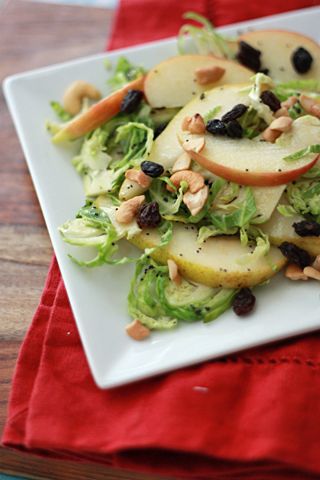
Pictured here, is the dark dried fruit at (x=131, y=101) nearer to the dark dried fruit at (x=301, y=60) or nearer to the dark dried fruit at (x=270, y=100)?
the dark dried fruit at (x=270, y=100)

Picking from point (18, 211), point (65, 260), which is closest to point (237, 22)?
point (18, 211)

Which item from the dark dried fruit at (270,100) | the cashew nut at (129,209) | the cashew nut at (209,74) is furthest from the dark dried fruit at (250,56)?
the cashew nut at (129,209)

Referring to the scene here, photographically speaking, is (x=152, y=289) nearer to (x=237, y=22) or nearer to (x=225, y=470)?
(x=225, y=470)

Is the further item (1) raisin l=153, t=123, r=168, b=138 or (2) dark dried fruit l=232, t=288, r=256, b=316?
(1) raisin l=153, t=123, r=168, b=138

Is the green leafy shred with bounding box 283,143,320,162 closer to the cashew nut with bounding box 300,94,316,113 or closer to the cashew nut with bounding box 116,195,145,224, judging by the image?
the cashew nut with bounding box 300,94,316,113

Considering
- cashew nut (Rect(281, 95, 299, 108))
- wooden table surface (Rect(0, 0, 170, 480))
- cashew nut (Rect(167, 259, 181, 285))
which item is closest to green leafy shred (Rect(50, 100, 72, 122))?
wooden table surface (Rect(0, 0, 170, 480))

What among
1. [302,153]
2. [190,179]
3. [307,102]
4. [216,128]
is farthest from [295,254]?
[307,102]

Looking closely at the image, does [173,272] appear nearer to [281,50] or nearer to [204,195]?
[204,195]
